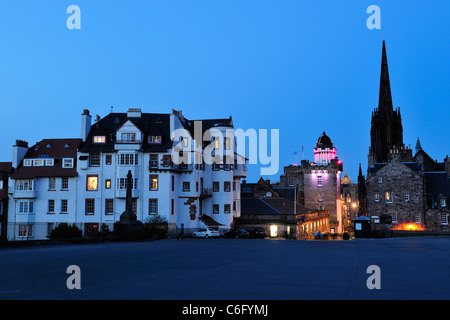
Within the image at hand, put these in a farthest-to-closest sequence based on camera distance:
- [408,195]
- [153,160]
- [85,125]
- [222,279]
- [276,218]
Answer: [408,195]
[276,218]
[85,125]
[153,160]
[222,279]

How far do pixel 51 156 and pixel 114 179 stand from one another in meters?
11.0

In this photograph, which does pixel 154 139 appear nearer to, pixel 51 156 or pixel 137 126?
pixel 137 126

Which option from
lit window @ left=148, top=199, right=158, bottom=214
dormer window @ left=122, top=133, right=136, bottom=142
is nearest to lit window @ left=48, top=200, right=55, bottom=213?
dormer window @ left=122, top=133, right=136, bottom=142

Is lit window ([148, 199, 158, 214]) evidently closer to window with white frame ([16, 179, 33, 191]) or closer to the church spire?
window with white frame ([16, 179, 33, 191])

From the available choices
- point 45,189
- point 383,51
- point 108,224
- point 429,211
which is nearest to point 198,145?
point 108,224

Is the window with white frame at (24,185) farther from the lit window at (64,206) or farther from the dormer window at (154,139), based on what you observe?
the dormer window at (154,139)

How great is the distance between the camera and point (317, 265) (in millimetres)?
18953

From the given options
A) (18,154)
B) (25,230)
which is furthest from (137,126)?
(25,230)

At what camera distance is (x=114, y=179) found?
58.9 m

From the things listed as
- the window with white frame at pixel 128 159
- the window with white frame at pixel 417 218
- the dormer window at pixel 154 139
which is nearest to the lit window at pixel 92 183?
the window with white frame at pixel 128 159

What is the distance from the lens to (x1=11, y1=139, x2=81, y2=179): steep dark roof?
2388 inches

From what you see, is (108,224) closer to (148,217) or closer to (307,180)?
(148,217)
